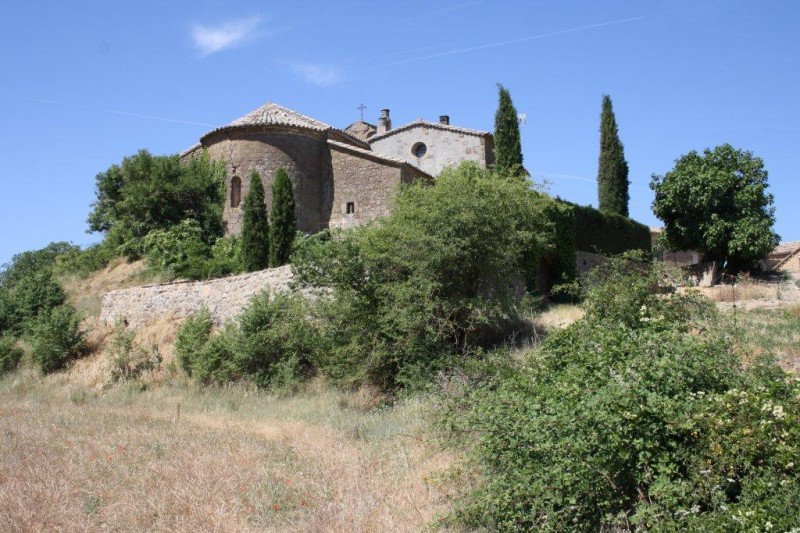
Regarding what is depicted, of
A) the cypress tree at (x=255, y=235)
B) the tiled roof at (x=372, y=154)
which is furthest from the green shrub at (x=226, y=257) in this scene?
the tiled roof at (x=372, y=154)

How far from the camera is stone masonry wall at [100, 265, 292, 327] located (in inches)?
778

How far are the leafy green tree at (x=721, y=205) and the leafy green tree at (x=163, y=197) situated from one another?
17295mm

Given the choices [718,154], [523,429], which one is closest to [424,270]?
[523,429]

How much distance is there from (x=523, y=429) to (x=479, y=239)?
947cm

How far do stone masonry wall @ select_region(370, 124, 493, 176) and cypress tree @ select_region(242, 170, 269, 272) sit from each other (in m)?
10.3

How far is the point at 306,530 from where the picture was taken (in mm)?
6996

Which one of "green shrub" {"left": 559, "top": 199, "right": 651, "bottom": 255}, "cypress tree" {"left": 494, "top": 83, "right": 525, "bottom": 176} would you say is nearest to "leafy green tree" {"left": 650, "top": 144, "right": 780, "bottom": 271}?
"green shrub" {"left": 559, "top": 199, "right": 651, "bottom": 255}

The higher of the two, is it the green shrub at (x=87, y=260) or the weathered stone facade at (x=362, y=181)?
the weathered stone facade at (x=362, y=181)

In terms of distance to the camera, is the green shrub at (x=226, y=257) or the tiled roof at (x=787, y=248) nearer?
the green shrub at (x=226, y=257)

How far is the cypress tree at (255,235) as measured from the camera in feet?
77.9

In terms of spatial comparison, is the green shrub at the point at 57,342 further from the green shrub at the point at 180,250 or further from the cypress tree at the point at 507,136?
the cypress tree at the point at 507,136

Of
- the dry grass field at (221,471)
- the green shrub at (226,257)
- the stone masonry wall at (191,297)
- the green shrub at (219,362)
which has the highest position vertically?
the green shrub at (226,257)

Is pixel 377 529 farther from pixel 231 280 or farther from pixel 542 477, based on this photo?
pixel 231 280

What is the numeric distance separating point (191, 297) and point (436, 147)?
16313mm
